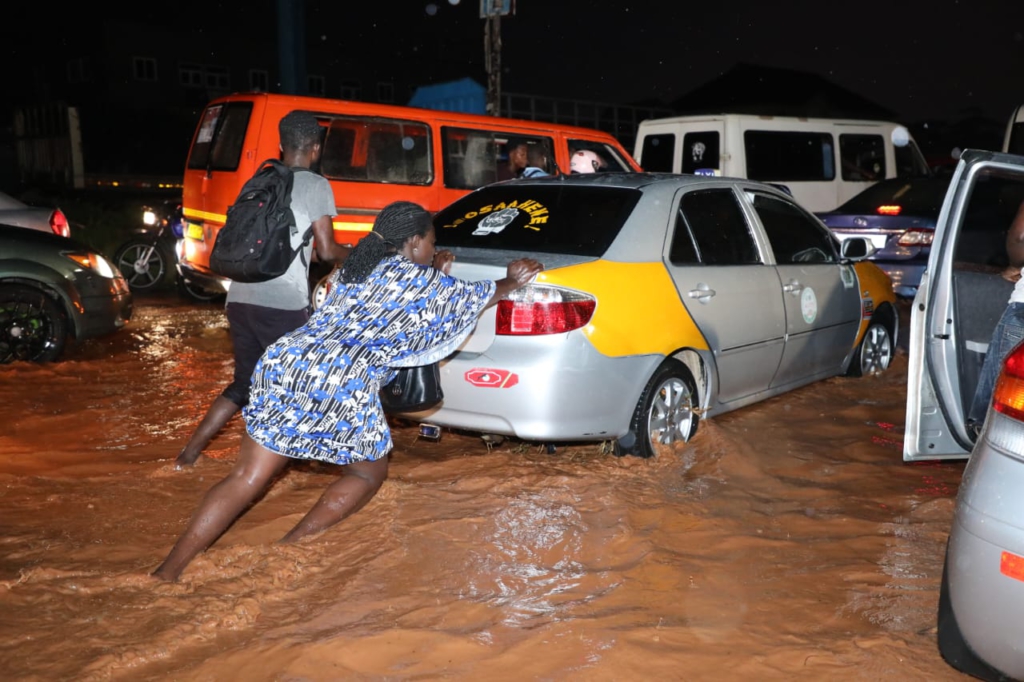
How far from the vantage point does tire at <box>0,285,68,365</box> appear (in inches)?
294

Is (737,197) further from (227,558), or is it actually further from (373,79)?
(373,79)

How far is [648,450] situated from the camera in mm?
4953

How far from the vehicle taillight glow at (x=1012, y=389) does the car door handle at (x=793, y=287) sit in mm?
3030

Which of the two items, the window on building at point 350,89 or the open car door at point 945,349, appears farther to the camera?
the window on building at point 350,89

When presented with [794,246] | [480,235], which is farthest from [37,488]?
[794,246]

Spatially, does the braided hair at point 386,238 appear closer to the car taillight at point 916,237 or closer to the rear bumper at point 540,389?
the rear bumper at point 540,389

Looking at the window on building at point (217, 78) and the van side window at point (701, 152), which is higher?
the window on building at point (217, 78)

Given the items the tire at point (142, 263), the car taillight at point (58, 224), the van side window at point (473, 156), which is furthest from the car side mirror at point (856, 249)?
the tire at point (142, 263)

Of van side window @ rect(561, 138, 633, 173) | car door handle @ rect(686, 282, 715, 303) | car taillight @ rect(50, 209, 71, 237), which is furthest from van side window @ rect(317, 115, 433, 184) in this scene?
car door handle @ rect(686, 282, 715, 303)

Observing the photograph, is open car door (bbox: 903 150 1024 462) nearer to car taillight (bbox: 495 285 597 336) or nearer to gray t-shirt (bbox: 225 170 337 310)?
car taillight (bbox: 495 285 597 336)

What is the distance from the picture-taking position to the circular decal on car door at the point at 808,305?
5996 mm

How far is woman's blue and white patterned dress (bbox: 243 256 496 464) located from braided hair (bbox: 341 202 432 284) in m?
0.03

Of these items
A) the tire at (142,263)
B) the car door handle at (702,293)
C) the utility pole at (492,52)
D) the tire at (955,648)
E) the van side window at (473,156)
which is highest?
the utility pole at (492,52)

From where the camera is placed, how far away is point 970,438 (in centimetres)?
412
